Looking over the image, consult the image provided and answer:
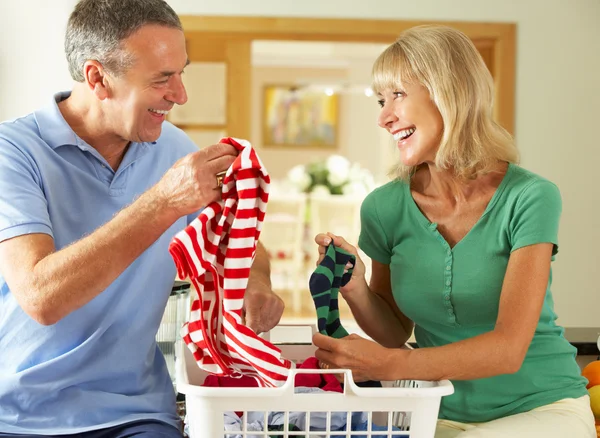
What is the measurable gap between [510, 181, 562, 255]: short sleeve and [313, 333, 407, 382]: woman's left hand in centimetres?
36

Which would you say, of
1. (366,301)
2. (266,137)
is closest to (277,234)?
(266,137)

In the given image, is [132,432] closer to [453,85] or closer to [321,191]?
[453,85]

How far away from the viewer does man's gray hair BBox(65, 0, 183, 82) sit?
4.98 feet

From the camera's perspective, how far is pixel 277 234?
694 cm

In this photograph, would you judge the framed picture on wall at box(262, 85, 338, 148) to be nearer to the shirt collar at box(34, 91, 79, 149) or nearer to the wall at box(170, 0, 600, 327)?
the wall at box(170, 0, 600, 327)

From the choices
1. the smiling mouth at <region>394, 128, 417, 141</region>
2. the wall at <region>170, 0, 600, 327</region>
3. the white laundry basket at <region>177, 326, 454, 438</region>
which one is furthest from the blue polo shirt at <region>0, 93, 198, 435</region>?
the wall at <region>170, 0, 600, 327</region>

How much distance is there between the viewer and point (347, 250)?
1.50 metres

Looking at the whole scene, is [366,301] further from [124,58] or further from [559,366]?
[124,58]

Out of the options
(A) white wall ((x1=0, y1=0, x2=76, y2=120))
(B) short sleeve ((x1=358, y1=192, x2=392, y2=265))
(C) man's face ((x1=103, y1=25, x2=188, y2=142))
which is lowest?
(B) short sleeve ((x1=358, y1=192, x2=392, y2=265))

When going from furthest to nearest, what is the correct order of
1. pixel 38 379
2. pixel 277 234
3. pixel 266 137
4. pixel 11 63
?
1. pixel 266 137
2. pixel 277 234
3. pixel 11 63
4. pixel 38 379

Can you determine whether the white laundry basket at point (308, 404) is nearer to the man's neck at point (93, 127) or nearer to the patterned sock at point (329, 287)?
the patterned sock at point (329, 287)

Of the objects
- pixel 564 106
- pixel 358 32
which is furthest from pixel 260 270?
pixel 564 106

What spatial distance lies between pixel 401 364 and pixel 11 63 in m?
3.50

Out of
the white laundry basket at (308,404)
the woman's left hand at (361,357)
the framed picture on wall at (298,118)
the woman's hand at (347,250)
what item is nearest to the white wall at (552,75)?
the woman's hand at (347,250)
